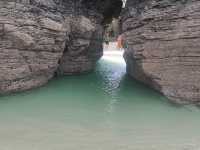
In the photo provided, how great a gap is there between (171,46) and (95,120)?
12.6 feet

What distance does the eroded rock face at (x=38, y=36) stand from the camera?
467 inches

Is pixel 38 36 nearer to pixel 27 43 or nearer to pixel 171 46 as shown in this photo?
pixel 27 43

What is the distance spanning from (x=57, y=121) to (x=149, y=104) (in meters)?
3.57

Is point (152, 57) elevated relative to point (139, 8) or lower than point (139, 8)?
lower

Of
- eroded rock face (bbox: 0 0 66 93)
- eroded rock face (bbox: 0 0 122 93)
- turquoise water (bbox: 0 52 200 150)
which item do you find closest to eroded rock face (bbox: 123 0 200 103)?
turquoise water (bbox: 0 52 200 150)

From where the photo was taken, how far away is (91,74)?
1789cm

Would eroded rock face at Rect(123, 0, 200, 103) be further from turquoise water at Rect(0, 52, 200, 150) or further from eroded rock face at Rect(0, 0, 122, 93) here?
eroded rock face at Rect(0, 0, 122, 93)

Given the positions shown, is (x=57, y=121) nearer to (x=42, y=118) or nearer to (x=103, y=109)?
(x=42, y=118)

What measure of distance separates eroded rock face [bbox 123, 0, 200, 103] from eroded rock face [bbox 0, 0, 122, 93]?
2.90m

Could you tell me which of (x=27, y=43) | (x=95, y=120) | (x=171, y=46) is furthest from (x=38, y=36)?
(x=171, y=46)

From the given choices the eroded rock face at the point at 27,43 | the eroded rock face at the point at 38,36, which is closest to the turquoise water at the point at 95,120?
the eroded rock face at the point at 27,43

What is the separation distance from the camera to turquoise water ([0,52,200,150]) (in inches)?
338

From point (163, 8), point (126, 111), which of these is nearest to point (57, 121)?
point (126, 111)

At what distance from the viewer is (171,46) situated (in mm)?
12016
